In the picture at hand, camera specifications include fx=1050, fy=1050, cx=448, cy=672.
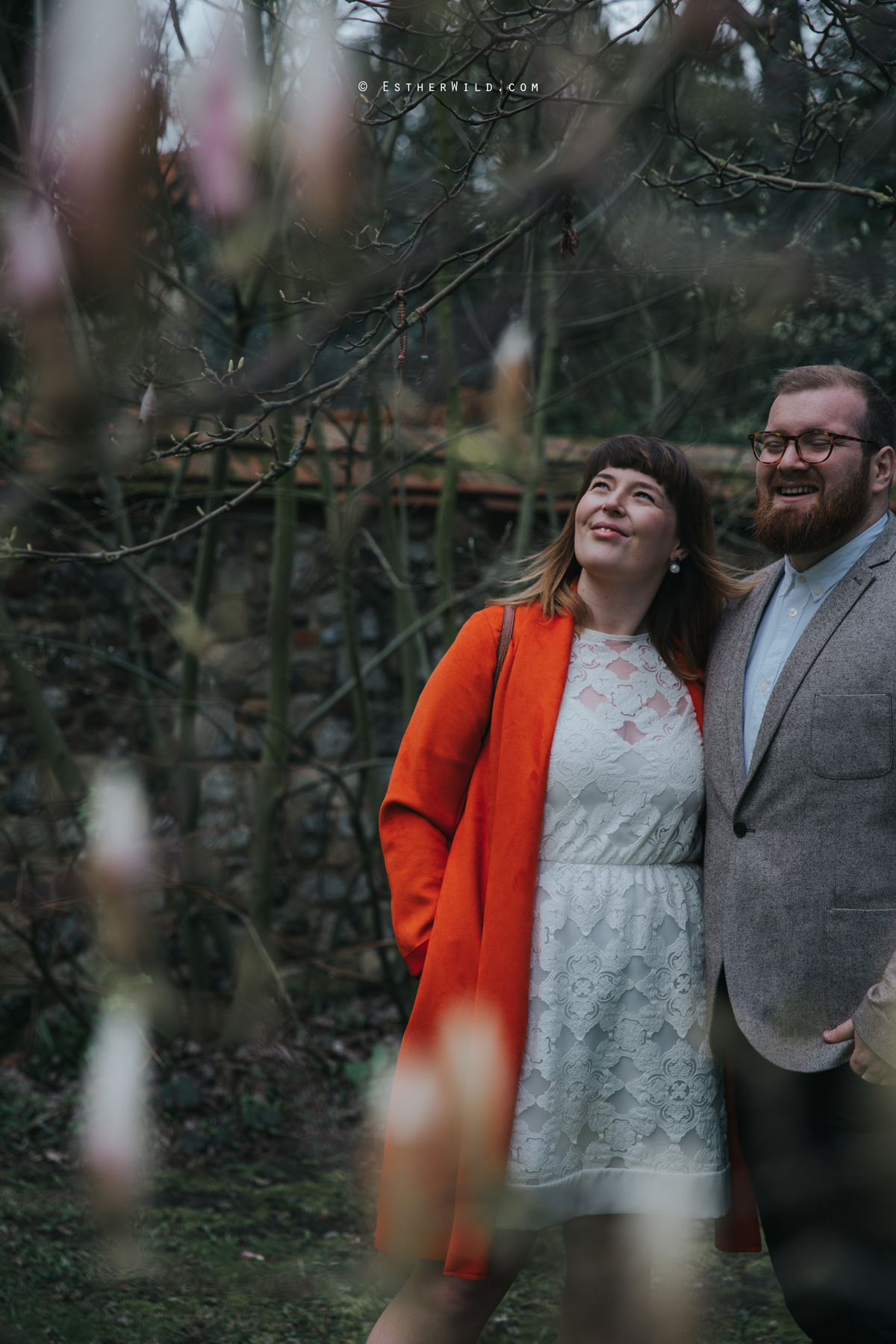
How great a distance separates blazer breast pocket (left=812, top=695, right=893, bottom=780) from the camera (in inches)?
60.4

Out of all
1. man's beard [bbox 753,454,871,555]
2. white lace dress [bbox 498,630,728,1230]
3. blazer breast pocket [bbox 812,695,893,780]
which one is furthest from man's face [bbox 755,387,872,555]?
white lace dress [bbox 498,630,728,1230]

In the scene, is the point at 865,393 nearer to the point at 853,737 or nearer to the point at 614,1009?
the point at 853,737

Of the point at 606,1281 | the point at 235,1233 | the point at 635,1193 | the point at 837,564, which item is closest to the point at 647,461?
the point at 837,564

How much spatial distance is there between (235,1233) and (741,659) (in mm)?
2032

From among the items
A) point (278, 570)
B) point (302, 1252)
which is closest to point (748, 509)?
point (278, 570)

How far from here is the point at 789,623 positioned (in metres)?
1.77

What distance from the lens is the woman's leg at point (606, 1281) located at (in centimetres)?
170

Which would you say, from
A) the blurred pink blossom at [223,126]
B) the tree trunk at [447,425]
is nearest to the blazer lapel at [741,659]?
the tree trunk at [447,425]

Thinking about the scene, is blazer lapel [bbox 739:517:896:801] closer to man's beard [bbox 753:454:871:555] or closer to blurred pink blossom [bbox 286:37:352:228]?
man's beard [bbox 753:454:871:555]

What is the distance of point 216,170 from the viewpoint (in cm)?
281

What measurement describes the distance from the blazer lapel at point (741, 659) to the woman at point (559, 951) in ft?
0.31

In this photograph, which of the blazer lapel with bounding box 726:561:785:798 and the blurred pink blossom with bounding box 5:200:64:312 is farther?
the blurred pink blossom with bounding box 5:200:64:312

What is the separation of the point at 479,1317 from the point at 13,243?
8.39 feet

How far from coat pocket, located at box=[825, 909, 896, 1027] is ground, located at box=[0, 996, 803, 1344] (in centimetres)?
121
